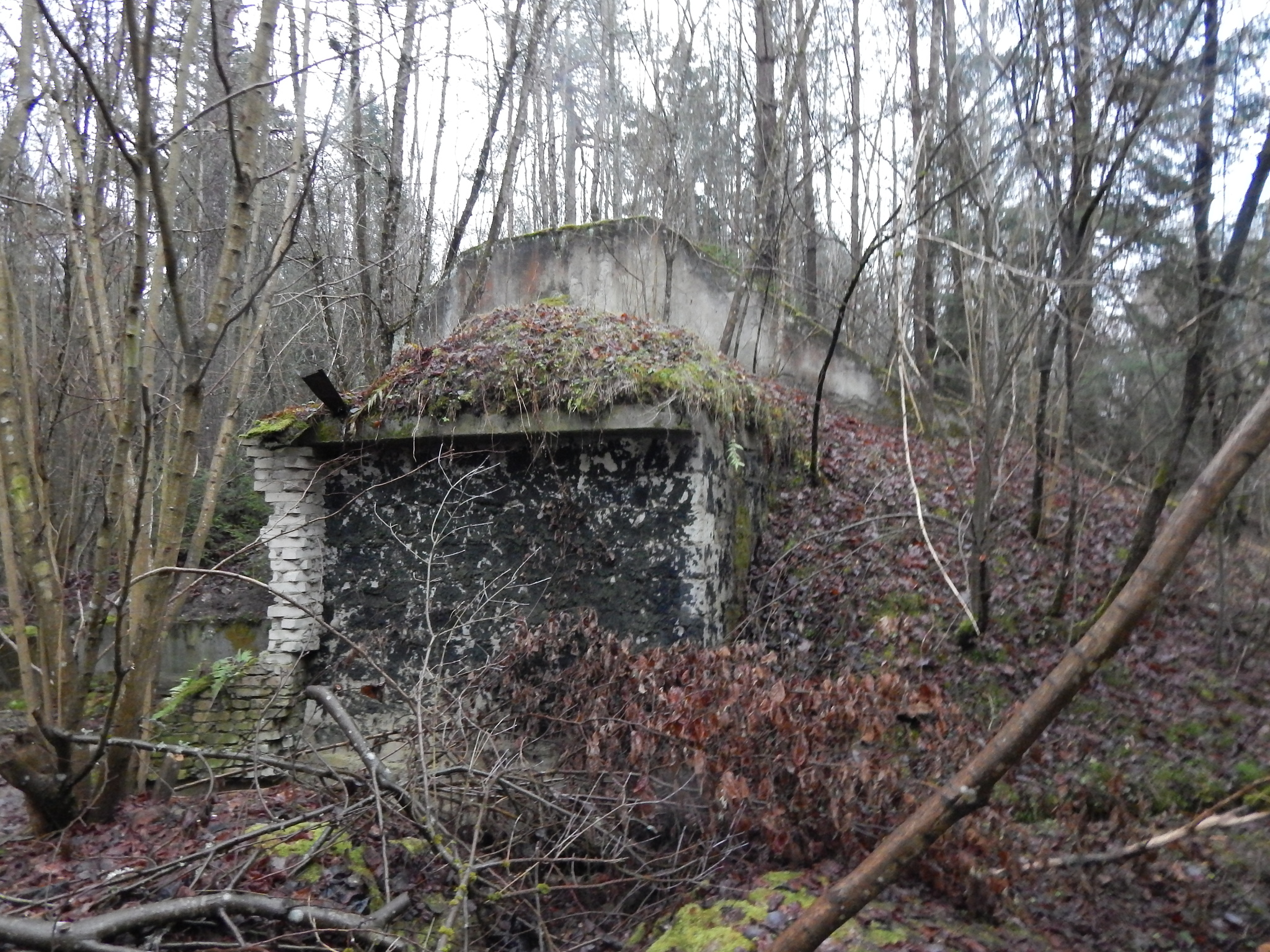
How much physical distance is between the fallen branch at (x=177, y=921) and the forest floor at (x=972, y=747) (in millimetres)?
203

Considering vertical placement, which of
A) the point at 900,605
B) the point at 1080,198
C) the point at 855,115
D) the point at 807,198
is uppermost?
the point at 855,115

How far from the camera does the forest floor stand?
3.63 meters

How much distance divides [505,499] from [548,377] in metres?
1.02

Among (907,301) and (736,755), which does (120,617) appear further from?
(907,301)

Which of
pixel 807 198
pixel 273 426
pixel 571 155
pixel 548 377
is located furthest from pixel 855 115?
pixel 273 426

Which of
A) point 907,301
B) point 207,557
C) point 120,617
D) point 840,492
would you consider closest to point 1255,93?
point 907,301

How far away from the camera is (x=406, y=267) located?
1053 cm

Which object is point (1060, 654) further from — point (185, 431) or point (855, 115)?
point (855, 115)

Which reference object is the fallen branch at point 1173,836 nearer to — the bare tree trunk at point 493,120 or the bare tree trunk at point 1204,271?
the bare tree trunk at point 1204,271

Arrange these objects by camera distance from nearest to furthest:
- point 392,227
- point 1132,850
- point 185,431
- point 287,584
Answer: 1. point 1132,850
2. point 185,431
3. point 287,584
4. point 392,227

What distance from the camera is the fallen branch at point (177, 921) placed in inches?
113

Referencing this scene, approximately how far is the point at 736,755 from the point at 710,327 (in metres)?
6.86

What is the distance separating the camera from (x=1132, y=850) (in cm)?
368

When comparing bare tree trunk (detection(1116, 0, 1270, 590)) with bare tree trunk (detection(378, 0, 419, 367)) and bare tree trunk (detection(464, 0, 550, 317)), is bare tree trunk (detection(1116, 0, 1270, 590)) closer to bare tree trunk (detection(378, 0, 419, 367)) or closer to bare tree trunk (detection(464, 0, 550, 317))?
bare tree trunk (detection(464, 0, 550, 317))
